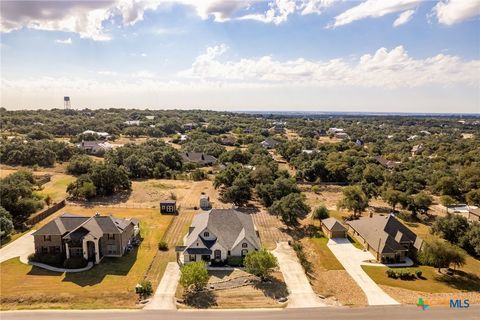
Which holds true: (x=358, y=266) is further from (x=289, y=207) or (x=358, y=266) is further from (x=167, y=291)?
(x=167, y=291)

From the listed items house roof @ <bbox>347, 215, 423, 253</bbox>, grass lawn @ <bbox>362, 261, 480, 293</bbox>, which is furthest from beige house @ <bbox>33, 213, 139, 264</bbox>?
house roof @ <bbox>347, 215, 423, 253</bbox>

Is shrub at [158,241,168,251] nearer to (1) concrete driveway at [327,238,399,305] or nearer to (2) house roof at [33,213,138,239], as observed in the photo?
(2) house roof at [33,213,138,239]

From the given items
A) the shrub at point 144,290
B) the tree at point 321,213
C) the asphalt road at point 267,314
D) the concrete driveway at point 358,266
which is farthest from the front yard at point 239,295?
the tree at point 321,213

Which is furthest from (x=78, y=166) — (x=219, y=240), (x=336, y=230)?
(x=336, y=230)

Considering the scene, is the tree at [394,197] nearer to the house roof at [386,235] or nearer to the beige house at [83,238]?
the house roof at [386,235]

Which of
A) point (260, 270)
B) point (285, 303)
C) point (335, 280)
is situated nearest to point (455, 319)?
point (335, 280)

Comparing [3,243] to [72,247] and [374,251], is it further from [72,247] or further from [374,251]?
[374,251]
